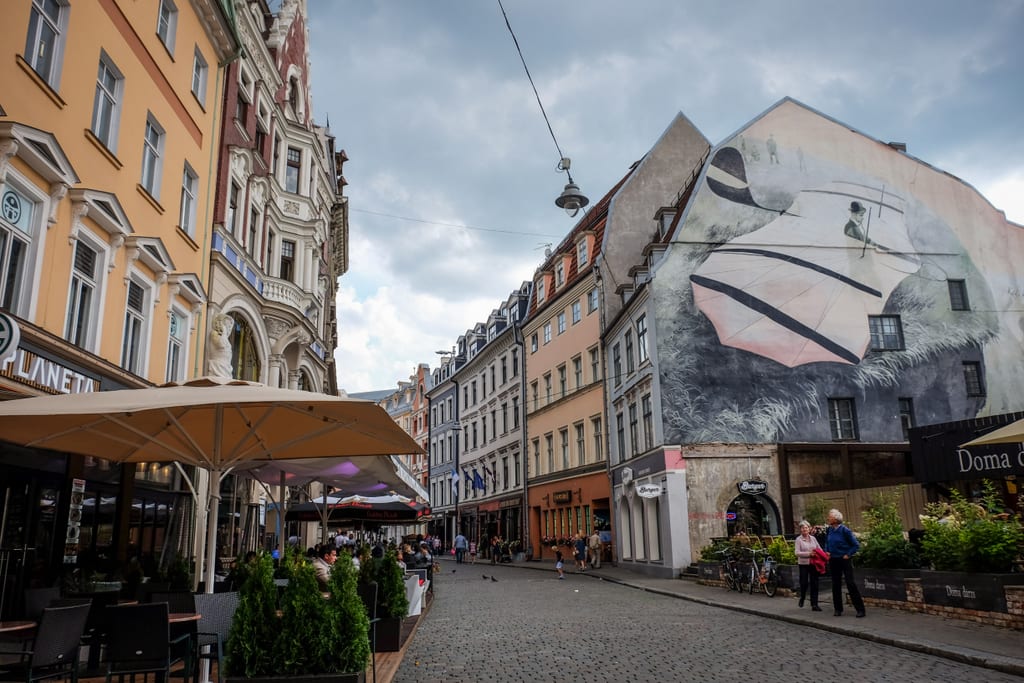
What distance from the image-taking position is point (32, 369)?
10.4 metres

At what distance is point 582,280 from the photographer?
38.1m

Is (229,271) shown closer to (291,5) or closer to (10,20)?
(10,20)

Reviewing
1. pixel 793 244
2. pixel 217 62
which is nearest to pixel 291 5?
pixel 217 62

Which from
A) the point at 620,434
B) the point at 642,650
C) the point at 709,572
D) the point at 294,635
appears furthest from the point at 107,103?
the point at 620,434

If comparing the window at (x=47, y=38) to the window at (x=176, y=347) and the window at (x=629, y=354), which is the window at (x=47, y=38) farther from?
the window at (x=629, y=354)

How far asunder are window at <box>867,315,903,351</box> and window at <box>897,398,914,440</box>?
1.91 meters

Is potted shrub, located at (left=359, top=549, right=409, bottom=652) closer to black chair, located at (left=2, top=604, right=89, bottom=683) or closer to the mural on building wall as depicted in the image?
black chair, located at (left=2, top=604, right=89, bottom=683)

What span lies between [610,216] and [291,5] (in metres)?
15.8

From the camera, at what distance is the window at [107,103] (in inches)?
536

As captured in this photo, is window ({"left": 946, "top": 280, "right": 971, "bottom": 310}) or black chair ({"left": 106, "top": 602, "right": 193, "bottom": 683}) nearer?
black chair ({"left": 106, "top": 602, "right": 193, "bottom": 683})

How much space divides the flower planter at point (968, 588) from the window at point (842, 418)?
1521 centimetres

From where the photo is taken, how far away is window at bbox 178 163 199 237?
710 inches

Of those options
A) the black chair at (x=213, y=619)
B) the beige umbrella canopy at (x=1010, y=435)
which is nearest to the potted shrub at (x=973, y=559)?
the beige umbrella canopy at (x=1010, y=435)

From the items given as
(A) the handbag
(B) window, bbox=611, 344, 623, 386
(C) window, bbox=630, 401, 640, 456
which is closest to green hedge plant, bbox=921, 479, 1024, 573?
(A) the handbag
